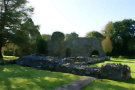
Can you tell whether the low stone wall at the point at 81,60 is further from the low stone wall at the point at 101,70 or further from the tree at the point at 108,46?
the tree at the point at 108,46

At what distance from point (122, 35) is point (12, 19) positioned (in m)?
27.9

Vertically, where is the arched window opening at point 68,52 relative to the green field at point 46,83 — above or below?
above

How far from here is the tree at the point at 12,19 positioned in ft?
64.4

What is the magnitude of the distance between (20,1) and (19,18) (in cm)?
283

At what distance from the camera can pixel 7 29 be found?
68.0ft

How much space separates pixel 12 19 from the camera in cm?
1988

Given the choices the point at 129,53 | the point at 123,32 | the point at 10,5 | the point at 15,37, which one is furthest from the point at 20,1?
the point at 129,53

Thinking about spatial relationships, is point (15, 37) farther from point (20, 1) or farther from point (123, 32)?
point (123, 32)

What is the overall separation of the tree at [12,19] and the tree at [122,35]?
23810mm

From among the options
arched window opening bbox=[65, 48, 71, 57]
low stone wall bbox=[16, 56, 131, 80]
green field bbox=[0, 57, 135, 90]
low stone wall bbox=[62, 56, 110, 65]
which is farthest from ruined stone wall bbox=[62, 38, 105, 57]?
green field bbox=[0, 57, 135, 90]

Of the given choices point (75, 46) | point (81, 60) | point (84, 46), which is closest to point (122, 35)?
point (84, 46)

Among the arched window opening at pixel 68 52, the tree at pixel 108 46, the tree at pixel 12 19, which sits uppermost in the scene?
the tree at pixel 12 19

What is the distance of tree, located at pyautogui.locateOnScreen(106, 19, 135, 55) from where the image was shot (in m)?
36.3

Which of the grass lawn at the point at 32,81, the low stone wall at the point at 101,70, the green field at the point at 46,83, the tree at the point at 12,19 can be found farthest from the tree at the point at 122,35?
the grass lawn at the point at 32,81
